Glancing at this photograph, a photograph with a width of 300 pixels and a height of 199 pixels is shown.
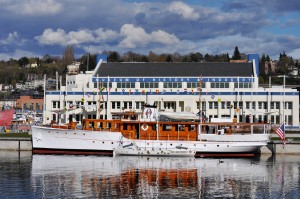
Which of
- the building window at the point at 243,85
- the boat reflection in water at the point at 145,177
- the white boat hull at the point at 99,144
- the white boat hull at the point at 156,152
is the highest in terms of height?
the building window at the point at 243,85

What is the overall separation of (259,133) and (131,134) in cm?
1617

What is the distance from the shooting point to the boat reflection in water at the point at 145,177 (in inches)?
1919

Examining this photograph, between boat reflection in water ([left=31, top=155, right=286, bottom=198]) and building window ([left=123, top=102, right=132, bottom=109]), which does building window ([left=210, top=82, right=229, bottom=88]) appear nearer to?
building window ([left=123, top=102, right=132, bottom=109])

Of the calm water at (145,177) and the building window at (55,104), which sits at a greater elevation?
the building window at (55,104)

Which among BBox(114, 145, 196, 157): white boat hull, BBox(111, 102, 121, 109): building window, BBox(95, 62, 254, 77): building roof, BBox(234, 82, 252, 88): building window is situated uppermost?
BBox(95, 62, 254, 77): building roof

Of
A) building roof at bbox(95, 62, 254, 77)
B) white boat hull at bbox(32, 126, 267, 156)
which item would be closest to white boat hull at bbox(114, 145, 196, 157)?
white boat hull at bbox(32, 126, 267, 156)

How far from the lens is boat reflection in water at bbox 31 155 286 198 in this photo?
48.8 metres

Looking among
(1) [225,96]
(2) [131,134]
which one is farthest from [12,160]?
(1) [225,96]

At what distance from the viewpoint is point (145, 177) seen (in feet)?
188

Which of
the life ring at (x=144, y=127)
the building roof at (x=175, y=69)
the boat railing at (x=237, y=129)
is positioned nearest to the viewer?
the boat railing at (x=237, y=129)

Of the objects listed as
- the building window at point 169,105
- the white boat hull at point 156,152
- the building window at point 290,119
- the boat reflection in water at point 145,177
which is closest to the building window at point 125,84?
the building window at point 169,105

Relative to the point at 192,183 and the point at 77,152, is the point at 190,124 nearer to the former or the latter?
the point at 77,152

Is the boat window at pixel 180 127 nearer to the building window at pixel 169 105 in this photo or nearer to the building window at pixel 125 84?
the building window at pixel 169 105

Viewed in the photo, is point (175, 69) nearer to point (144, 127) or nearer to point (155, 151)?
point (144, 127)
